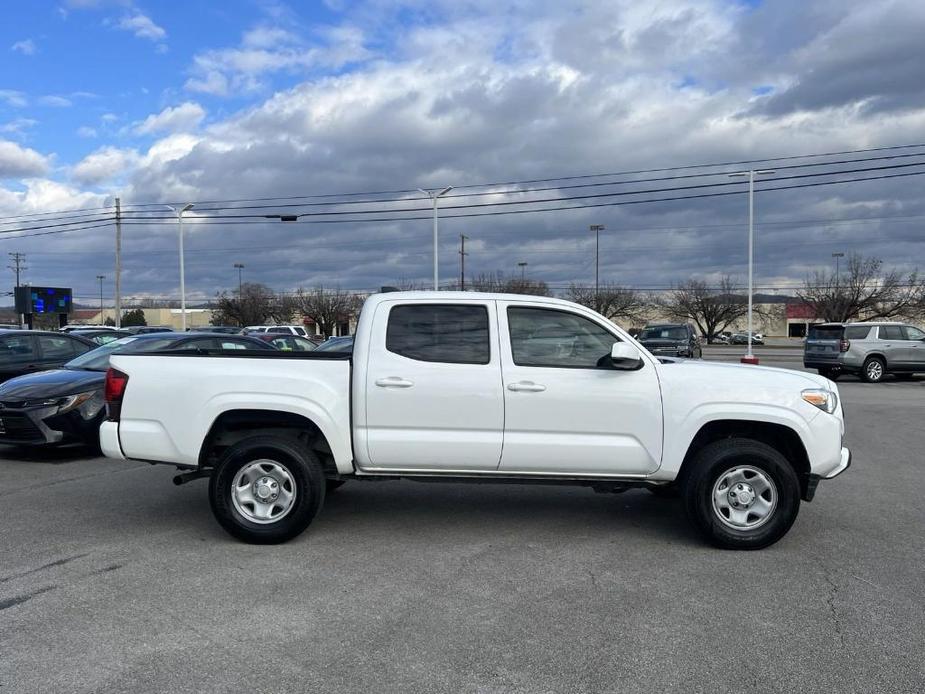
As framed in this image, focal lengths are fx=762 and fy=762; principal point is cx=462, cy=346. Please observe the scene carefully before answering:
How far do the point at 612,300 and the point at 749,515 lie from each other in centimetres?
6533

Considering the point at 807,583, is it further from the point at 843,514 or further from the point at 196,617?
the point at 196,617

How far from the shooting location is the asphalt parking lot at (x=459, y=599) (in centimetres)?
368

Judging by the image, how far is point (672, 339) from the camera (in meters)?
29.4

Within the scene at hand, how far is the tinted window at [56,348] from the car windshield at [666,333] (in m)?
21.5

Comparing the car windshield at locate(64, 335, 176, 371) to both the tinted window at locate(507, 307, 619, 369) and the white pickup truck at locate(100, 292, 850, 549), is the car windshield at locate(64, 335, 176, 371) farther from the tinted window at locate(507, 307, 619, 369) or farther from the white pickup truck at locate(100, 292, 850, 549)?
the tinted window at locate(507, 307, 619, 369)

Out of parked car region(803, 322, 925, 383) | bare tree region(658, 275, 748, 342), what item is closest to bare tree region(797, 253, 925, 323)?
bare tree region(658, 275, 748, 342)

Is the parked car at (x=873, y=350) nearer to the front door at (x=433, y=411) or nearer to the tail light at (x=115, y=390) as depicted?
the front door at (x=433, y=411)

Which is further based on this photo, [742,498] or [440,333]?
[440,333]

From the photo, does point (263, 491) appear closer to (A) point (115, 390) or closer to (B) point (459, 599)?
(A) point (115, 390)

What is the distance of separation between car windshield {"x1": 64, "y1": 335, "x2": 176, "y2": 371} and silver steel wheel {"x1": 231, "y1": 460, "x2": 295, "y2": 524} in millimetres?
5330

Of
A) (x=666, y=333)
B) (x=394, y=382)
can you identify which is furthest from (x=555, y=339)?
(x=666, y=333)

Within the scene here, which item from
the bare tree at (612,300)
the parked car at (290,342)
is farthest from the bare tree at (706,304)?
the parked car at (290,342)

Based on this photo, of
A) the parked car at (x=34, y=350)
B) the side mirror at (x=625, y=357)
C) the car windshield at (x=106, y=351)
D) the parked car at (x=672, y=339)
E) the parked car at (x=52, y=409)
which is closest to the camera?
the side mirror at (x=625, y=357)

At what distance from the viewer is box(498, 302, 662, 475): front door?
5.61 metres
